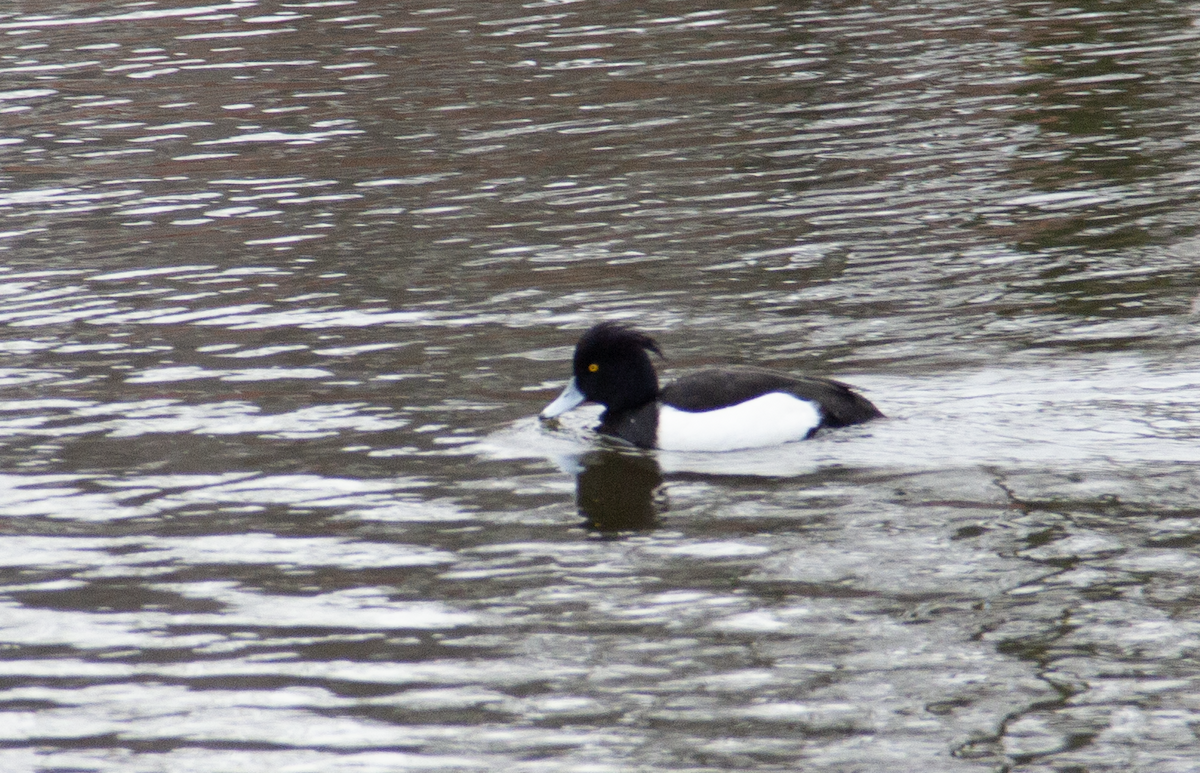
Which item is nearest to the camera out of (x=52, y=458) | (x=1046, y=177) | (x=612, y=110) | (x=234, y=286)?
(x=52, y=458)

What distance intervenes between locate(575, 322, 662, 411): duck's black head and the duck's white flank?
1.29 ft

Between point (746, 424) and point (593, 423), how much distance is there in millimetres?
1299

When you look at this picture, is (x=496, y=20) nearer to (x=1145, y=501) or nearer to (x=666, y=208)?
(x=666, y=208)

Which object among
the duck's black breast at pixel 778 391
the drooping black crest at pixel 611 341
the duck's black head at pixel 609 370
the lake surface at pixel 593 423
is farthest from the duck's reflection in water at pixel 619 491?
the drooping black crest at pixel 611 341

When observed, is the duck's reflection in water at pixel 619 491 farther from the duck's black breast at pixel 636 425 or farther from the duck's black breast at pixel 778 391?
the duck's black breast at pixel 778 391

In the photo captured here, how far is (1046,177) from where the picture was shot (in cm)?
1373

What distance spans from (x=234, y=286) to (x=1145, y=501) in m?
Answer: 7.13

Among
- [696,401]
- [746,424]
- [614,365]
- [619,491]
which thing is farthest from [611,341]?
[619,491]

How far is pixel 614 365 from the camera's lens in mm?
9266

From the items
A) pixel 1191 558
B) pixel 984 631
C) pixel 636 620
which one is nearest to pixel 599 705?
pixel 636 620

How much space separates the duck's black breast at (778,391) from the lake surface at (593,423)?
0.12m

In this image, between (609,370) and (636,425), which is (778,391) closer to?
(636,425)

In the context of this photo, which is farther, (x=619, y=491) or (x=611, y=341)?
(x=611, y=341)

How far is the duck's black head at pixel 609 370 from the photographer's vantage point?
30.3 feet
